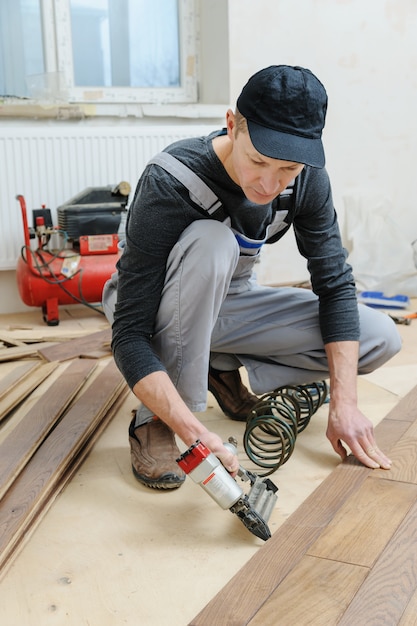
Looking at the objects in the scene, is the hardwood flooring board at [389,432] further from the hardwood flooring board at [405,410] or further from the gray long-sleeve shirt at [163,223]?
the gray long-sleeve shirt at [163,223]

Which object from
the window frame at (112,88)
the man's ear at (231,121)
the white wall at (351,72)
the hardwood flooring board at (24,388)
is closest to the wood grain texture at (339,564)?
the man's ear at (231,121)

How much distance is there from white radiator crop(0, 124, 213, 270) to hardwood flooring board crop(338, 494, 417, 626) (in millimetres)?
2841

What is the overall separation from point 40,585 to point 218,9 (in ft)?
11.4

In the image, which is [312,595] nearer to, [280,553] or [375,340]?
[280,553]

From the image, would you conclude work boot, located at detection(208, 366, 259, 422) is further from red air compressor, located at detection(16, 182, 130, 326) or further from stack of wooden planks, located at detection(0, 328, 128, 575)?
red air compressor, located at detection(16, 182, 130, 326)

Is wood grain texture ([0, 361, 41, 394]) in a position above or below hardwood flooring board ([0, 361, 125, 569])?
below

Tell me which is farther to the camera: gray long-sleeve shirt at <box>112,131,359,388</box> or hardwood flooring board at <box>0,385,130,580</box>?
gray long-sleeve shirt at <box>112,131,359,388</box>

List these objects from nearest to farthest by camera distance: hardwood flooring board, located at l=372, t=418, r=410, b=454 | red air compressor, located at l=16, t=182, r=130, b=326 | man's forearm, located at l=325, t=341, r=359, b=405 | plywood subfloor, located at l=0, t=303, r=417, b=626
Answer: plywood subfloor, located at l=0, t=303, r=417, b=626, man's forearm, located at l=325, t=341, r=359, b=405, hardwood flooring board, located at l=372, t=418, r=410, b=454, red air compressor, located at l=16, t=182, r=130, b=326

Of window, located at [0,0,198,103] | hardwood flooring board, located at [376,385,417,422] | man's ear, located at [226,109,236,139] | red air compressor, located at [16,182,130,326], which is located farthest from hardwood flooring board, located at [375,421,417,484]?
window, located at [0,0,198,103]

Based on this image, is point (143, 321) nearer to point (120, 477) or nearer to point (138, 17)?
point (120, 477)

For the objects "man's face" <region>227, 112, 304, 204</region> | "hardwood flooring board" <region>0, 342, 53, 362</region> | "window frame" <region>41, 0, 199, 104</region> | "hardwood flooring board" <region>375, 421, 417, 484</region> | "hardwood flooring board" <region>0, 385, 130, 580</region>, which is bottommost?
"hardwood flooring board" <region>0, 342, 53, 362</region>

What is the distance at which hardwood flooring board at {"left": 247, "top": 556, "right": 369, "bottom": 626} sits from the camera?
4.09 ft

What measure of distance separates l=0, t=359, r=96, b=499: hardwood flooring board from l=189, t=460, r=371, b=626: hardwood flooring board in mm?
696

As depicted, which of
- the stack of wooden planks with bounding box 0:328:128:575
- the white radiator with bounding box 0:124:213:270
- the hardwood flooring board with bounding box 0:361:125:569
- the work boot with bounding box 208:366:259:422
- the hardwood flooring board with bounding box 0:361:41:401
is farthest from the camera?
the white radiator with bounding box 0:124:213:270
